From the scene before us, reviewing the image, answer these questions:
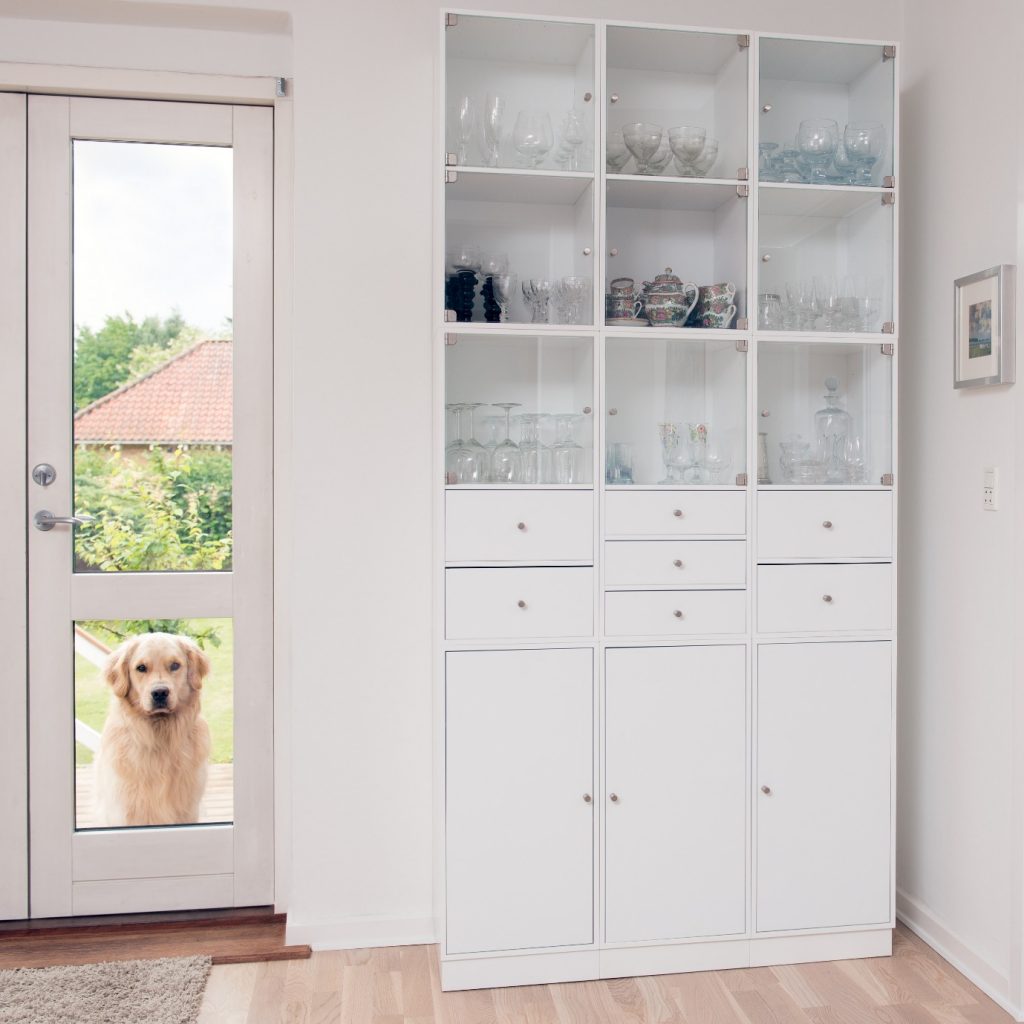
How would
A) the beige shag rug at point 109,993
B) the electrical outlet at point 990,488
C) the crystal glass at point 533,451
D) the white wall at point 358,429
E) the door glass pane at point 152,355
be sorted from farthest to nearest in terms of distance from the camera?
the door glass pane at point 152,355 < the white wall at point 358,429 < the crystal glass at point 533,451 < the electrical outlet at point 990,488 < the beige shag rug at point 109,993

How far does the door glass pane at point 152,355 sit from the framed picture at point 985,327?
1.92 metres

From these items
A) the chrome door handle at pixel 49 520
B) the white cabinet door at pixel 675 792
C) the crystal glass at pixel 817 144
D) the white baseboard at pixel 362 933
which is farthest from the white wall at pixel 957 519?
the chrome door handle at pixel 49 520

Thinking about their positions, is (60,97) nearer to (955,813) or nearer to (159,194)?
(159,194)

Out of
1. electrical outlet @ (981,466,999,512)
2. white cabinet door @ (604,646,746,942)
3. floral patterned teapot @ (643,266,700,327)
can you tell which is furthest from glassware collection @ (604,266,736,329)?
white cabinet door @ (604,646,746,942)

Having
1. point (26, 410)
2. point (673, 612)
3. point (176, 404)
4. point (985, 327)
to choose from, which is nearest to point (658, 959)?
point (673, 612)

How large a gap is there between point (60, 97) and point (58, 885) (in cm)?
213

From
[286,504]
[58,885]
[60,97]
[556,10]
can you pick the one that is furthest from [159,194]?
[58,885]

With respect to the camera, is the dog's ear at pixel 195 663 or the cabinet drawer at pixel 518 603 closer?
the cabinet drawer at pixel 518 603

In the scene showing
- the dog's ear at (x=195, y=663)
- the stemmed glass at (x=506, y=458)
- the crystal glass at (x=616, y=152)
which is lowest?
the dog's ear at (x=195, y=663)

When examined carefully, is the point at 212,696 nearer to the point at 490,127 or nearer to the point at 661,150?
the point at 490,127

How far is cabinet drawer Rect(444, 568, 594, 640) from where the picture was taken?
226 cm

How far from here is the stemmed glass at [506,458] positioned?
7.64 ft

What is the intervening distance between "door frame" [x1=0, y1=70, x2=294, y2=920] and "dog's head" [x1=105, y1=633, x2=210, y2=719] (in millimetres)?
223

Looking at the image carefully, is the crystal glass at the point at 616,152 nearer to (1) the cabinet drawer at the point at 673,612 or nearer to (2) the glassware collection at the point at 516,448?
(2) the glassware collection at the point at 516,448
